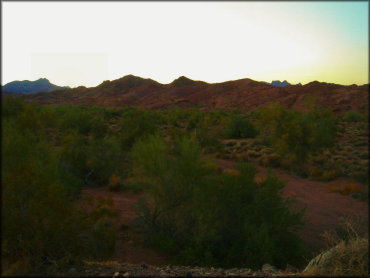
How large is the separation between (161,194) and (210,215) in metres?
1.82

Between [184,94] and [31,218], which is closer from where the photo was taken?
[31,218]

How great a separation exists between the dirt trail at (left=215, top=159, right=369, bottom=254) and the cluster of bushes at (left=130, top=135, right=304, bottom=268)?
1.61m

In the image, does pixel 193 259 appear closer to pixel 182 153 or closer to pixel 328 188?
pixel 182 153

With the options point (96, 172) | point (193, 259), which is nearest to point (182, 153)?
point (193, 259)

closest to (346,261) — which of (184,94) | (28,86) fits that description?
(28,86)

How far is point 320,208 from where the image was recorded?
13.0 metres

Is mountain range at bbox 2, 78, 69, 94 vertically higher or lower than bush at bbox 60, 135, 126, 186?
higher

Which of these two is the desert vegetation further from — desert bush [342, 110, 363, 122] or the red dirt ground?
desert bush [342, 110, 363, 122]

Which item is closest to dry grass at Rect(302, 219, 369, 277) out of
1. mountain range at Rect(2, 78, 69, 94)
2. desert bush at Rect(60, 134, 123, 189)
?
mountain range at Rect(2, 78, 69, 94)

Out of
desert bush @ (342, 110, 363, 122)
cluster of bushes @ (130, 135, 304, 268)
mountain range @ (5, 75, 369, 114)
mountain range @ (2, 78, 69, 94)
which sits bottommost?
cluster of bushes @ (130, 135, 304, 268)

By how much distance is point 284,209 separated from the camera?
8.33 metres

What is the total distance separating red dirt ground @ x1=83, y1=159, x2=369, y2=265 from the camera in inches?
306

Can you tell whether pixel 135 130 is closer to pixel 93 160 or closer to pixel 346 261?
pixel 93 160

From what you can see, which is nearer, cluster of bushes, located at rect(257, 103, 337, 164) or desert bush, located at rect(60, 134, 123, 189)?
desert bush, located at rect(60, 134, 123, 189)
